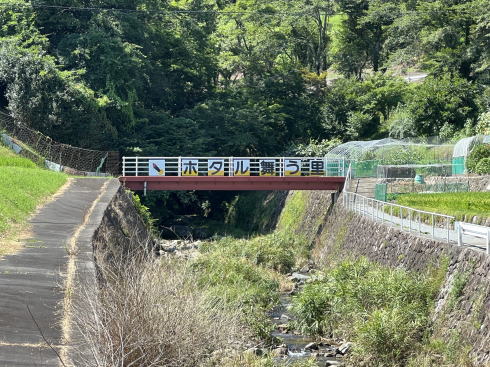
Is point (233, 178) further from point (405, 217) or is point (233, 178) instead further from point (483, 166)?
point (405, 217)

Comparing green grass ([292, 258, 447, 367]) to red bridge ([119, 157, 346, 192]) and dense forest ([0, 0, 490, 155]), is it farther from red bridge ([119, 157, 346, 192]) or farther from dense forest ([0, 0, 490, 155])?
dense forest ([0, 0, 490, 155])

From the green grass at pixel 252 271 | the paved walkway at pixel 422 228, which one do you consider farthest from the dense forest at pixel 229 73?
the paved walkway at pixel 422 228

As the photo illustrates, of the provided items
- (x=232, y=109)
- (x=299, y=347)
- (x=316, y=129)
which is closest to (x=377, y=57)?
(x=316, y=129)

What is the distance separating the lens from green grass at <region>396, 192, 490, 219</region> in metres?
26.6

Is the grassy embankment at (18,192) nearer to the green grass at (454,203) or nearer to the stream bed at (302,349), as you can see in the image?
the stream bed at (302,349)

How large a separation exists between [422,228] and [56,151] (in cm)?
2585

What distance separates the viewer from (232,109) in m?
55.8

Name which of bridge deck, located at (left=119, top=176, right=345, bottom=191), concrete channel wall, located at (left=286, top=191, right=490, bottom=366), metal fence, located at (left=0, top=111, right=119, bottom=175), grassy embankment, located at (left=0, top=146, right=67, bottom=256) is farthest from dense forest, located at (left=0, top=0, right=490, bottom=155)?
concrete channel wall, located at (left=286, top=191, right=490, bottom=366)

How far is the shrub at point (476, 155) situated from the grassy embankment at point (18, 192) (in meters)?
18.2

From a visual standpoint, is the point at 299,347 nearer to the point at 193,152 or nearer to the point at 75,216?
the point at 75,216

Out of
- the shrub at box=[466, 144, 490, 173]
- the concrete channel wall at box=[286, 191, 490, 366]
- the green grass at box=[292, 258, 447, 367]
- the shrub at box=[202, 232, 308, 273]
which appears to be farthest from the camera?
the shrub at box=[466, 144, 490, 173]

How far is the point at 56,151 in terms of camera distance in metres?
47.1

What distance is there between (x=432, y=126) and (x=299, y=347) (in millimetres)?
31687

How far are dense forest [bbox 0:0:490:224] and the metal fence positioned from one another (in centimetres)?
80
